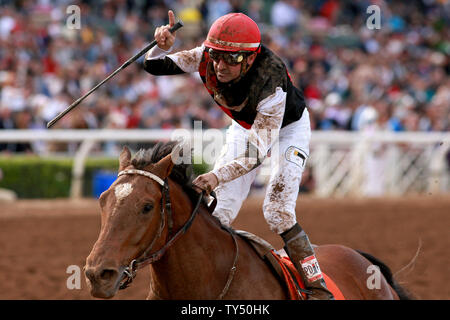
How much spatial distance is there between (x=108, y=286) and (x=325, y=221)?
713 cm

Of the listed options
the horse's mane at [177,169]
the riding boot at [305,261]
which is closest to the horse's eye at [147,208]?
the horse's mane at [177,169]

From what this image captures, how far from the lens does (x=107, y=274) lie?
123 inches

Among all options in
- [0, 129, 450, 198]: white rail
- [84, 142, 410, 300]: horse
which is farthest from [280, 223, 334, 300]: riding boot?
[0, 129, 450, 198]: white rail

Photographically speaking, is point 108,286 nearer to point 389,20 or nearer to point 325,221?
point 325,221

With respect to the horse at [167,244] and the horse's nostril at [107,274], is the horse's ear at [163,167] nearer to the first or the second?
the horse at [167,244]

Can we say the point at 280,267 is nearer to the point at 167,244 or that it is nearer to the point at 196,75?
the point at 167,244

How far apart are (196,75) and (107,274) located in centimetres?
1069

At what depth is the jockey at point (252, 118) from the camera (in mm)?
3734

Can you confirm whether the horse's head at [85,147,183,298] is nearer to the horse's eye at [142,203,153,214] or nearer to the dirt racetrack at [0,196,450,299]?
the horse's eye at [142,203,153,214]

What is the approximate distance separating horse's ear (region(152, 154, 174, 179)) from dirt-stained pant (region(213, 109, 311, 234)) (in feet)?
2.15

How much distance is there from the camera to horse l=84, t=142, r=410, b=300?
317cm

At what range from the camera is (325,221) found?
9977 mm

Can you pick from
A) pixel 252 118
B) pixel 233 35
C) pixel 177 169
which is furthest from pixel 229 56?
pixel 177 169

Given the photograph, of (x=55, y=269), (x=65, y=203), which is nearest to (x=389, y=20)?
(x=65, y=203)
